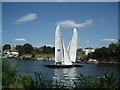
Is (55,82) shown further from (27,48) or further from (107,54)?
(27,48)

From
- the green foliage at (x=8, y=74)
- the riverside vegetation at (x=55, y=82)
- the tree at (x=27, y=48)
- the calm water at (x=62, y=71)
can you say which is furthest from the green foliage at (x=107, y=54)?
the riverside vegetation at (x=55, y=82)

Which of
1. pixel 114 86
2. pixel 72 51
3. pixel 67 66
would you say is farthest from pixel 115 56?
pixel 114 86

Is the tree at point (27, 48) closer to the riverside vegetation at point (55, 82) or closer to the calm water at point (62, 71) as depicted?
the calm water at point (62, 71)

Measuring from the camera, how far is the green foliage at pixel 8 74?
2609 mm

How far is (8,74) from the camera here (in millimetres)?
2844

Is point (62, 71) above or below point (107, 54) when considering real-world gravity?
below

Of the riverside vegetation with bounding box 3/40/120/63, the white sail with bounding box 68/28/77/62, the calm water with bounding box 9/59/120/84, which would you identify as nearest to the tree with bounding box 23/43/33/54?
the riverside vegetation with bounding box 3/40/120/63

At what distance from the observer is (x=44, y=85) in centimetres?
221

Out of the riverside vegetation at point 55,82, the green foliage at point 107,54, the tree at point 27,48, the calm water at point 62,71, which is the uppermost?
the tree at point 27,48

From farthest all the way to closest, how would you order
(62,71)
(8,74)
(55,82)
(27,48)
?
(27,48), (62,71), (8,74), (55,82)

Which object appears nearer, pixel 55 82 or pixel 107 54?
pixel 55 82

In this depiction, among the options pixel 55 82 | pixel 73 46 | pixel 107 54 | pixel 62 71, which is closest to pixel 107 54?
pixel 107 54

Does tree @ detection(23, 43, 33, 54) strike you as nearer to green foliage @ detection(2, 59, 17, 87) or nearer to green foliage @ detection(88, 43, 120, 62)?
green foliage @ detection(88, 43, 120, 62)

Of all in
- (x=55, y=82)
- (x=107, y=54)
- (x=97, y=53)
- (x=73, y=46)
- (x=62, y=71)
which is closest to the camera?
(x=55, y=82)
